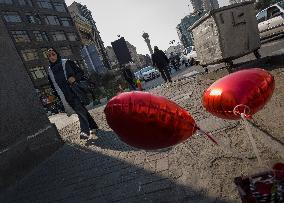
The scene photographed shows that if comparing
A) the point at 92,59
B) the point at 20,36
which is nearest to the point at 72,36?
the point at 20,36


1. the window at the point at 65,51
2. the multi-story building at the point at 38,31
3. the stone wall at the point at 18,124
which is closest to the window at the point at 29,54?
the multi-story building at the point at 38,31

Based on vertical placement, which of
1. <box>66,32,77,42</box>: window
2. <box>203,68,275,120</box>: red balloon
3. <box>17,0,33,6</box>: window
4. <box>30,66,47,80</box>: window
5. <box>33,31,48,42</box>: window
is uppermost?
<box>17,0,33,6</box>: window


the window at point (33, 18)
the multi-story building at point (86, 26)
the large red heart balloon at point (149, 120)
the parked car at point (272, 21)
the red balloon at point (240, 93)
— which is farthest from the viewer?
the multi-story building at point (86, 26)

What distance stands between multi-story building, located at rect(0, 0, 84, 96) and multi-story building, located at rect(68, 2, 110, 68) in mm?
7353

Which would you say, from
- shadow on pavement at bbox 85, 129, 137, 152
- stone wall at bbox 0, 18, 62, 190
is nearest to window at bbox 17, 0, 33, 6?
stone wall at bbox 0, 18, 62, 190

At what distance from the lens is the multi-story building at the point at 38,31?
53.0 m

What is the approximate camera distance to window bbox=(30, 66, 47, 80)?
53.7 meters

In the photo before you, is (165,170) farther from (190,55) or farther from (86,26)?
(86,26)

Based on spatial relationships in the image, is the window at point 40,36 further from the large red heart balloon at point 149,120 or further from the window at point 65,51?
the large red heart balloon at point 149,120

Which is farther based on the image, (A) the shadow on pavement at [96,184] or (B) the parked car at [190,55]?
(B) the parked car at [190,55]

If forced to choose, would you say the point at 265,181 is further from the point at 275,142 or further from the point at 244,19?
the point at 244,19

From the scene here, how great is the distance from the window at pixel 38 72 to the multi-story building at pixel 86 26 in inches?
894

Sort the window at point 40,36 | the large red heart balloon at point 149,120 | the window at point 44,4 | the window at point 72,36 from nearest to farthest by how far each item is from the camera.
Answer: the large red heart balloon at point 149,120, the window at point 40,36, the window at point 44,4, the window at point 72,36

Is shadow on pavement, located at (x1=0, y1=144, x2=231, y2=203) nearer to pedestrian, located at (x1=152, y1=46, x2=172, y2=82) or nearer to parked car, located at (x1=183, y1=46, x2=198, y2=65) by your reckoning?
pedestrian, located at (x1=152, y1=46, x2=172, y2=82)
